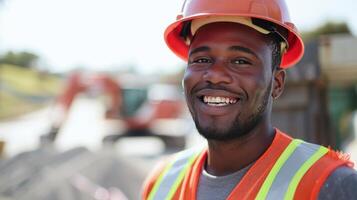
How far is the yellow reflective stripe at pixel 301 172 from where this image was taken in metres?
1.70

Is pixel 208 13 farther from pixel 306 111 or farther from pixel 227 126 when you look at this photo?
pixel 306 111

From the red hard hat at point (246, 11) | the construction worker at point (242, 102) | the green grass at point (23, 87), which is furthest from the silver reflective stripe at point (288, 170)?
the green grass at point (23, 87)

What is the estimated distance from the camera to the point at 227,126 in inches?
73.2

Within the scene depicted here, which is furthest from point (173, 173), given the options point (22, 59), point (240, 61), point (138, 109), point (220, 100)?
point (22, 59)

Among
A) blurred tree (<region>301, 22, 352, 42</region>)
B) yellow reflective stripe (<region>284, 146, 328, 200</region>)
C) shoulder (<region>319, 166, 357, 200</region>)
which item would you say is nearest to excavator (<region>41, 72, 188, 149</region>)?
yellow reflective stripe (<region>284, 146, 328, 200</region>)

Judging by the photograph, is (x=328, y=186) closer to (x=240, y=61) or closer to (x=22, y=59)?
(x=240, y=61)

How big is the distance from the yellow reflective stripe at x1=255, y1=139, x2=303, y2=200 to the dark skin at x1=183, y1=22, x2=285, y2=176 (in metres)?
0.10

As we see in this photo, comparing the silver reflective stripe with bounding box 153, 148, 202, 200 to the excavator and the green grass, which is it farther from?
the green grass

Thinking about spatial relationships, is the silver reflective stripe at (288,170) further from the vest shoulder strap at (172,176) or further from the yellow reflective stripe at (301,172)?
the vest shoulder strap at (172,176)

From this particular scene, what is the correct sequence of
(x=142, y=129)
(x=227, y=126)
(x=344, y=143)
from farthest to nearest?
(x=142, y=129)
(x=344, y=143)
(x=227, y=126)

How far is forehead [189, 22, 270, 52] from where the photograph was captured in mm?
1880

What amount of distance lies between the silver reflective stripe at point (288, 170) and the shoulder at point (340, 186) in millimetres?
140

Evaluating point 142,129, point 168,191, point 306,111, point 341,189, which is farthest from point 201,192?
point 142,129

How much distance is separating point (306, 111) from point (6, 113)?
2716cm
